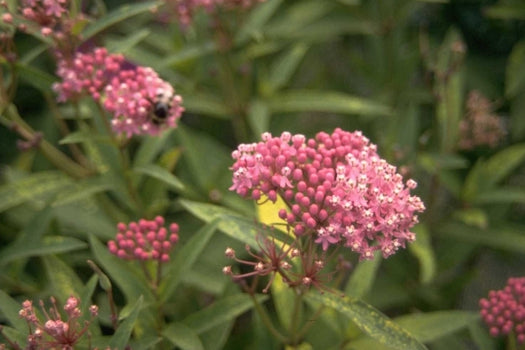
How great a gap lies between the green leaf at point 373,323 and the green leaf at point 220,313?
0.27m

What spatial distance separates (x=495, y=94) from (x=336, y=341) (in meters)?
1.88

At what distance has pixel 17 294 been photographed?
8.50 ft

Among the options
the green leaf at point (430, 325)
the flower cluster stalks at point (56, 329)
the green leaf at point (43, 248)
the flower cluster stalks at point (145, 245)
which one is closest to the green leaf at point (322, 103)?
the green leaf at point (430, 325)

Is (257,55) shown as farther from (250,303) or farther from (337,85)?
(250,303)

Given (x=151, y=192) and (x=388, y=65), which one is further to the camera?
(x=388, y=65)

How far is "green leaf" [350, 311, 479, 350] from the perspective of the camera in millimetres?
2193

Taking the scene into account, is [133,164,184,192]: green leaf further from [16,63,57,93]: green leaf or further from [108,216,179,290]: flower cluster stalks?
[16,63,57,93]: green leaf

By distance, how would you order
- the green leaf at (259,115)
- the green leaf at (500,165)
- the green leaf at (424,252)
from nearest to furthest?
the green leaf at (424,252) < the green leaf at (500,165) < the green leaf at (259,115)

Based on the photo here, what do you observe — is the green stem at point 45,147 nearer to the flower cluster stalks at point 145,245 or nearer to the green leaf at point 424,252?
the flower cluster stalks at point 145,245

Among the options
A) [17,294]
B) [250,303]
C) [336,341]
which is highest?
[250,303]

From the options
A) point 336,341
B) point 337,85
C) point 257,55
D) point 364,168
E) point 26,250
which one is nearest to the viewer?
point 364,168


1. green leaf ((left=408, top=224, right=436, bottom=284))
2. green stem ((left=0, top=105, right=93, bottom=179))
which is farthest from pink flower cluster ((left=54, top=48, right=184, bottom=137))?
green leaf ((left=408, top=224, right=436, bottom=284))

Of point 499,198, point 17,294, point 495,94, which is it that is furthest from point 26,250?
point 495,94

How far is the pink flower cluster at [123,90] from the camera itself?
2082 mm
